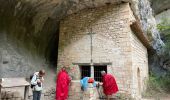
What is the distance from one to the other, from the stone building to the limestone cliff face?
42cm

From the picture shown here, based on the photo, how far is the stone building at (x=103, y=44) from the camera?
8227 mm

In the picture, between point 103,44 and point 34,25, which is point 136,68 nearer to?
point 103,44

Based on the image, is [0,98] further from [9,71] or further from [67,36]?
[67,36]

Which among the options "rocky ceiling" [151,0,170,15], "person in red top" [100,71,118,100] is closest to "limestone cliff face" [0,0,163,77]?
"person in red top" [100,71,118,100]

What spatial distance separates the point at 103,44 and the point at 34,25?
3.04 meters

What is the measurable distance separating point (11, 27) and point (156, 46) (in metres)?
10.4

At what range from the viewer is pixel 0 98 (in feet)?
18.9

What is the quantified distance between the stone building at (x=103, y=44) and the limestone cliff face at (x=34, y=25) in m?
0.42

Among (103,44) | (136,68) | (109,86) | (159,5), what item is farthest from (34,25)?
(159,5)

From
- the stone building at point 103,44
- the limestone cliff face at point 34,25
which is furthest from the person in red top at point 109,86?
the limestone cliff face at point 34,25

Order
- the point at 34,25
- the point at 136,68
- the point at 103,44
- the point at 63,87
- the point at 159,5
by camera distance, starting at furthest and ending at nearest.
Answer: the point at 159,5, the point at 136,68, the point at 34,25, the point at 103,44, the point at 63,87

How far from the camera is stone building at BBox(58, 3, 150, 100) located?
27.0 ft

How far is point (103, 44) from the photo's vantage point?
346 inches

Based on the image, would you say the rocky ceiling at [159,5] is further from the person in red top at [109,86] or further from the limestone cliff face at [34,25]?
the person in red top at [109,86]
